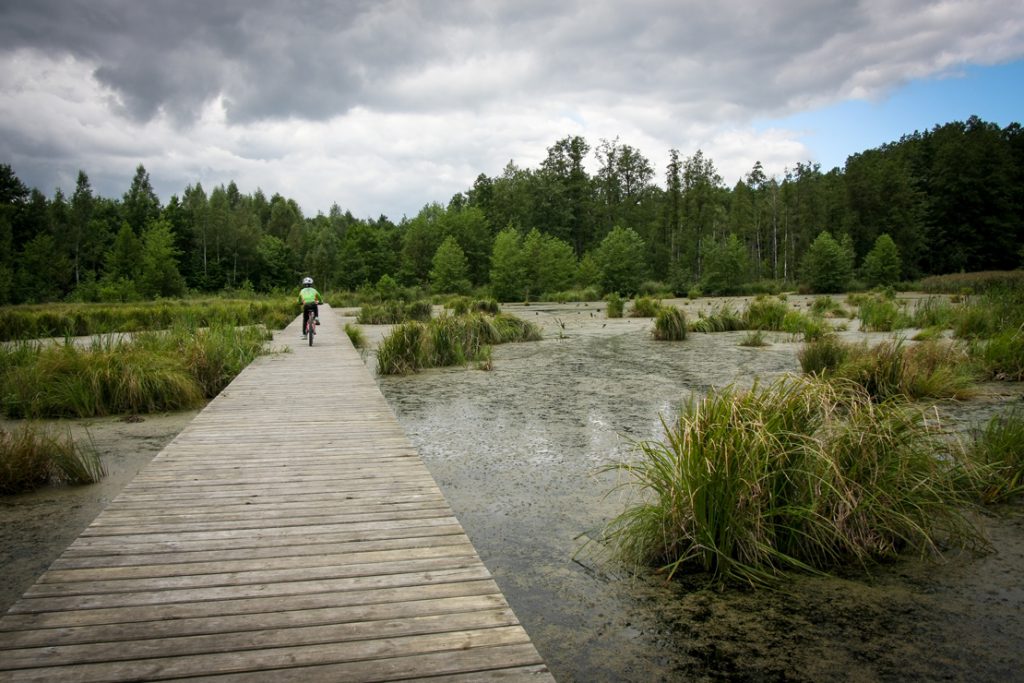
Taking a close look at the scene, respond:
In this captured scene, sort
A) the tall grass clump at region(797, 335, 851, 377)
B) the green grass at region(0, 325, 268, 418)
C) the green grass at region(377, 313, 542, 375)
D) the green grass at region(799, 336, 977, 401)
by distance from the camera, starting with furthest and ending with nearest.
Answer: the green grass at region(377, 313, 542, 375)
the tall grass clump at region(797, 335, 851, 377)
the green grass at region(0, 325, 268, 418)
the green grass at region(799, 336, 977, 401)

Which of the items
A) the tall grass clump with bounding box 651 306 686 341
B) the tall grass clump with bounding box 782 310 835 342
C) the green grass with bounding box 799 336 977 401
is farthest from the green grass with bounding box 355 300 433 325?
the green grass with bounding box 799 336 977 401

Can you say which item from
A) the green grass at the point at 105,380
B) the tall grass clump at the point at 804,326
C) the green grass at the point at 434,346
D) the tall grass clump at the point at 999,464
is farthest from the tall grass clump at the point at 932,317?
the green grass at the point at 105,380

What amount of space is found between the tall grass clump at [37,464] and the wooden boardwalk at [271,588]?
1140 mm

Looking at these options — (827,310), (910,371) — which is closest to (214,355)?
(910,371)

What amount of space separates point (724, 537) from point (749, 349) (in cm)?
979

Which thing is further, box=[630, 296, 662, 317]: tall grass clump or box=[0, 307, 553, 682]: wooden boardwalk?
box=[630, 296, 662, 317]: tall grass clump

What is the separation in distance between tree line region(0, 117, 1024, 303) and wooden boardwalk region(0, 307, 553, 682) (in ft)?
106

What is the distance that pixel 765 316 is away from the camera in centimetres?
1650

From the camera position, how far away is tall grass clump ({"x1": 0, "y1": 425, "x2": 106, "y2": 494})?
4879 mm

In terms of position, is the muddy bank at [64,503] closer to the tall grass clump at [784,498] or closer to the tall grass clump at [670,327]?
the tall grass clump at [784,498]

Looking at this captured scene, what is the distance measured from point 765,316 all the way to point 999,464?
12539 millimetres

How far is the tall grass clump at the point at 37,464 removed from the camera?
4879 mm

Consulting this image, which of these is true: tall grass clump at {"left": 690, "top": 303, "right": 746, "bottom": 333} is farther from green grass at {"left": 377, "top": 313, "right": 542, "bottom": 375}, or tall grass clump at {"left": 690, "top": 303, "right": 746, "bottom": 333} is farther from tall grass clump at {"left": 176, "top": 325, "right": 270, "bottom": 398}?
tall grass clump at {"left": 176, "top": 325, "right": 270, "bottom": 398}

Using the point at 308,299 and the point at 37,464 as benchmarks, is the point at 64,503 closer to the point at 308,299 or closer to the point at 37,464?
the point at 37,464
